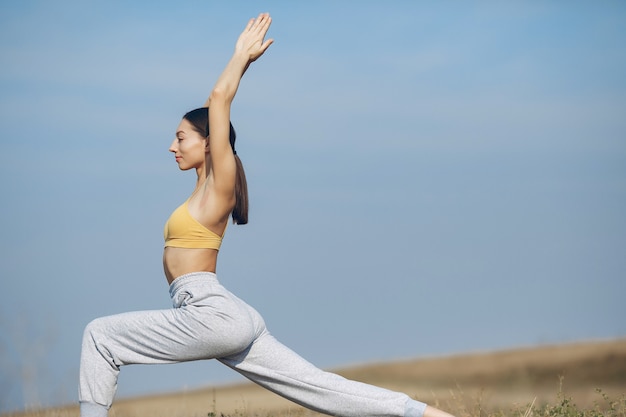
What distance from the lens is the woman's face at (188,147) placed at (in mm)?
6332

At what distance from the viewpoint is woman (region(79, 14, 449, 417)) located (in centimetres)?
601

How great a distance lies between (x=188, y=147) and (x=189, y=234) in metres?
0.63

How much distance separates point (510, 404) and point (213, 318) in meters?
3.21

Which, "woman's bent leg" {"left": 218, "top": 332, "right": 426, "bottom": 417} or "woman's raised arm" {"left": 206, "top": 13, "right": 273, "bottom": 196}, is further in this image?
"woman's bent leg" {"left": 218, "top": 332, "right": 426, "bottom": 417}

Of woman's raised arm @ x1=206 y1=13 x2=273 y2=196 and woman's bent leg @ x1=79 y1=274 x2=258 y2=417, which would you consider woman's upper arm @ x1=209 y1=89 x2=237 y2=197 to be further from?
woman's bent leg @ x1=79 y1=274 x2=258 y2=417

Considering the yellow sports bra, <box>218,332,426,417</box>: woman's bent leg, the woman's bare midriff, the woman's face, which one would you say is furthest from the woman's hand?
<box>218,332,426,417</box>: woman's bent leg

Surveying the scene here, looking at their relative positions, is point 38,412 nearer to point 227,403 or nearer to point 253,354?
point 227,403

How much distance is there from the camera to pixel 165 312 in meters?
6.11

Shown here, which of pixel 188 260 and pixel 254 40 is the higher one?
pixel 254 40

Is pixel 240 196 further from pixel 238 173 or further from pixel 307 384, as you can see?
pixel 307 384

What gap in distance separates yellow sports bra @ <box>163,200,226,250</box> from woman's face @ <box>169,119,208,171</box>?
1.23ft

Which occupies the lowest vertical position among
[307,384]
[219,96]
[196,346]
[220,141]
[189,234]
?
[307,384]

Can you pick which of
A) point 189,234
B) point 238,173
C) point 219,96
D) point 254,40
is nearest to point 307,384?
point 189,234

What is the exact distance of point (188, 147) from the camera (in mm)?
6328
